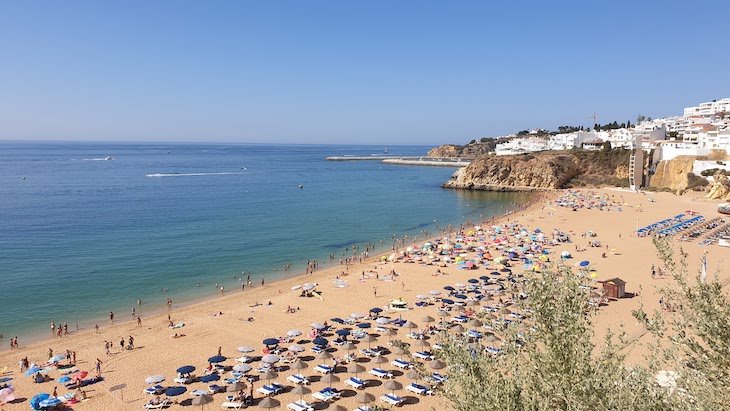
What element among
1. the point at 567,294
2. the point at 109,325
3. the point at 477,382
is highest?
the point at 567,294

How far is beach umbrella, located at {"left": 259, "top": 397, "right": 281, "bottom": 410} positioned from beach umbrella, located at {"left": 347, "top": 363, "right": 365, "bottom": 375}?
9.44 ft

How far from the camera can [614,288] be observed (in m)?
Answer: 25.0

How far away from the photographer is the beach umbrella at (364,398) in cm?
1518

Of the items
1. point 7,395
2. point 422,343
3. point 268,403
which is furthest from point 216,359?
point 422,343

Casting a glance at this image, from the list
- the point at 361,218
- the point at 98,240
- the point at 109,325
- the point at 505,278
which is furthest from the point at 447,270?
the point at 98,240

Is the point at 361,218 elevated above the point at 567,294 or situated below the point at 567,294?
below

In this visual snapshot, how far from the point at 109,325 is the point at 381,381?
51.7 ft

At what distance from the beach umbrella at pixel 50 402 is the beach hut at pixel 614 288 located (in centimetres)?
2449

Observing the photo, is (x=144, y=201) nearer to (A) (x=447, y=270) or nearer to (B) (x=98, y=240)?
(B) (x=98, y=240)

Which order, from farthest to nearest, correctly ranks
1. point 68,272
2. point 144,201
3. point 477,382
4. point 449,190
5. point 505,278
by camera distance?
point 449,190, point 144,201, point 68,272, point 505,278, point 477,382

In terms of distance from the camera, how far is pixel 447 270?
32781 mm

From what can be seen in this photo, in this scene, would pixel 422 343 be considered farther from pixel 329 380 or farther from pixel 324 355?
pixel 329 380

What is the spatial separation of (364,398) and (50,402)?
406 inches

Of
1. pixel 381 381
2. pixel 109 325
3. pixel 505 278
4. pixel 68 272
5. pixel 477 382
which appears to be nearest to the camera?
pixel 477 382
